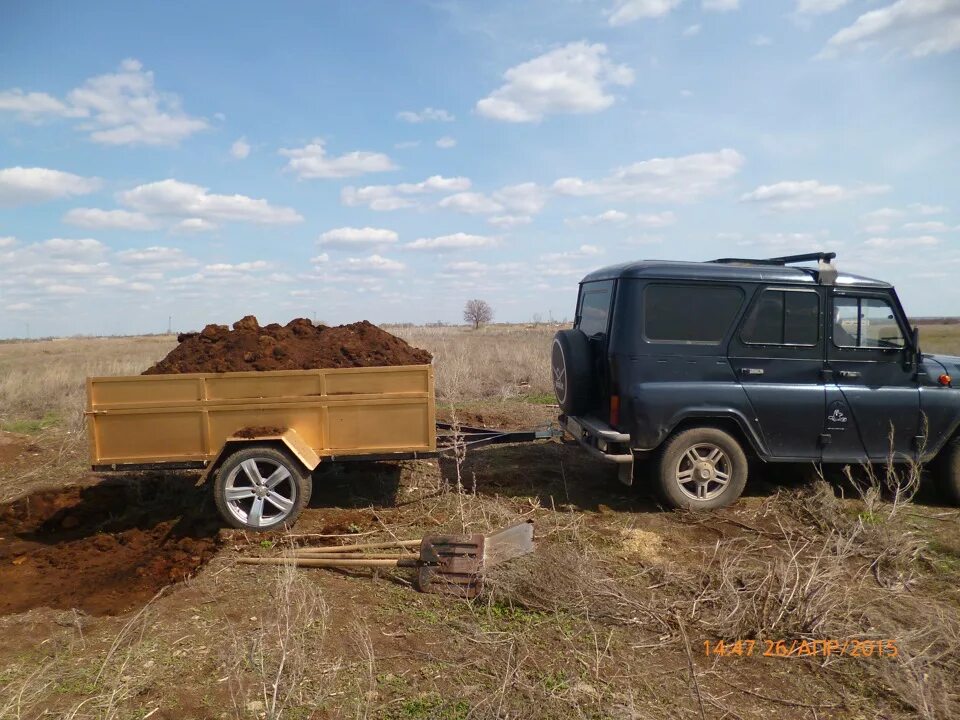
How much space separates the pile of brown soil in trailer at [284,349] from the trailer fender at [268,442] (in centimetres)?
58

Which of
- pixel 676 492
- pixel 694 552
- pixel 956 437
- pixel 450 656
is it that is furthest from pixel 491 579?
pixel 956 437

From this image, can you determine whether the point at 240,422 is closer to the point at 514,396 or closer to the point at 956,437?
the point at 956,437

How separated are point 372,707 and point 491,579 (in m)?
1.24

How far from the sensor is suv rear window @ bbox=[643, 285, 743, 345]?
5.59m

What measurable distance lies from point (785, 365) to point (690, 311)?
97cm

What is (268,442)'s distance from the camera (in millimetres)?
5223

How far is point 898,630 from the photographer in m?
3.54

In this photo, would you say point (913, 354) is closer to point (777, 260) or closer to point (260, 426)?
point (777, 260)

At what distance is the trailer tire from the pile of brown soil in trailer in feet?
2.57

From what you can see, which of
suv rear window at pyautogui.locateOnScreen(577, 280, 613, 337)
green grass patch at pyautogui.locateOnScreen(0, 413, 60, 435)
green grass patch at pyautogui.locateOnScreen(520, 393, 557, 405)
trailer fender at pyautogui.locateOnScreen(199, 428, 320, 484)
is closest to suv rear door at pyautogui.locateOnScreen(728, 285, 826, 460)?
suv rear window at pyautogui.locateOnScreen(577, 280, 613, 337)

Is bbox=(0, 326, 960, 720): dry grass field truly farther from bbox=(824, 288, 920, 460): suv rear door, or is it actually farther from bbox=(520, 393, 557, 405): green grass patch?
bbox=(520, 393, 557, 405): green grass patch

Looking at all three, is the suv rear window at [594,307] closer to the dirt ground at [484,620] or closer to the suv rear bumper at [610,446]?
the suv rear bumper at [610,446]

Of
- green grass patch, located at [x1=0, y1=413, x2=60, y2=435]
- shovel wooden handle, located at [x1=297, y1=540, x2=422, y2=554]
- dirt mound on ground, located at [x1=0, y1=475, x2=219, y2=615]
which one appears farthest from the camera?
green grass patch, located at [x1=0, y1=413, x2=60, y2=435]

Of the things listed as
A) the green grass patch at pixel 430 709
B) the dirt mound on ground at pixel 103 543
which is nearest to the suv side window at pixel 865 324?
the green grass patch at pixel 430 709
